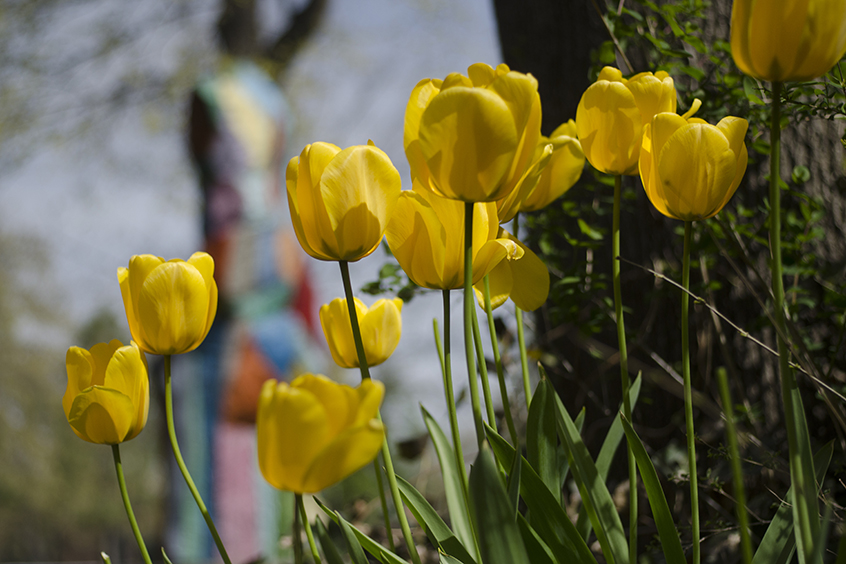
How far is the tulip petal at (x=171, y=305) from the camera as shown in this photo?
0.48 metres

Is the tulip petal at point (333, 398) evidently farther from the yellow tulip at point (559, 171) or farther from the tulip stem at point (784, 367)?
the yellow tulip at point (559, 171)

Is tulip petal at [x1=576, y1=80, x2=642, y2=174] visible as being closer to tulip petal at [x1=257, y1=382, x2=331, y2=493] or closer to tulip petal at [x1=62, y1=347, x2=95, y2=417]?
tulip petal at [x1=257, y1=382, x2=331, y2=493]

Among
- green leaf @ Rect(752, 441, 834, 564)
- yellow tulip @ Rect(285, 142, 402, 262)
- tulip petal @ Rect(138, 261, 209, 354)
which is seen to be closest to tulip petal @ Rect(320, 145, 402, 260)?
yellow tulip @ Rect(285, 142, 402, 262)

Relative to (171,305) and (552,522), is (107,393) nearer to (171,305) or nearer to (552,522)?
(171,305)

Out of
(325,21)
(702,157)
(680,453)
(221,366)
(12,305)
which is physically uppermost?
(325,21)

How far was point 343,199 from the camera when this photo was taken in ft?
1.44

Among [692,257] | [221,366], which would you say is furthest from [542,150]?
[221,366]

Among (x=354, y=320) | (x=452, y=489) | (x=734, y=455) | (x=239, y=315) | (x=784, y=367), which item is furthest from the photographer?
(x=239, y=315)

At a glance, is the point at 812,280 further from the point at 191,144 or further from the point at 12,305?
the point at 12,305

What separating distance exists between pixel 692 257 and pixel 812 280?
25 cm

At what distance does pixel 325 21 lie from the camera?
538cm

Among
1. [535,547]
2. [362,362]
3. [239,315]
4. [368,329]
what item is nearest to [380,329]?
[368,329]

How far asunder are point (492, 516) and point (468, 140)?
24 centimetres

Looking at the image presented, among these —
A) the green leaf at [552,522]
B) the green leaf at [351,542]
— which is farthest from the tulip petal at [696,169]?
the green leaf at [351,542]
